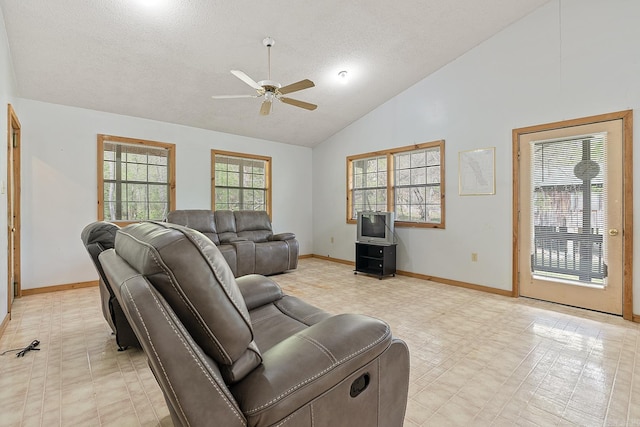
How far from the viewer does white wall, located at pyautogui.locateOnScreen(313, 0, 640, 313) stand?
3205mm

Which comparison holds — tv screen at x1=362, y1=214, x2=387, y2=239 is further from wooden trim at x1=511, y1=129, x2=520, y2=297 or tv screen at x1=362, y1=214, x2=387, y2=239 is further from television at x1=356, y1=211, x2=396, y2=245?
wooden trim at x1=511, y1=129, x2=520, y2=297

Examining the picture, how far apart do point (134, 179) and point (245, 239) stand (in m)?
1.94

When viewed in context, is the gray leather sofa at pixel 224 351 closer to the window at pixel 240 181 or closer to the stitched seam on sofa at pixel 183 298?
the stitched seam on sofa at pixel 183 298

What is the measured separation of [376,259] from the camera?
4.99 metres

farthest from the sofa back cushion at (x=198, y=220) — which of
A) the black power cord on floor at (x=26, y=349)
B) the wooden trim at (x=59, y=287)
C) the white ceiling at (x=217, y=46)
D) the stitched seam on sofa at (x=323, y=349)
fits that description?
the stitched seam on sofa at (x=323, y=349)

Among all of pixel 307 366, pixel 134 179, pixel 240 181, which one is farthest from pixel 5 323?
pixel 240 181

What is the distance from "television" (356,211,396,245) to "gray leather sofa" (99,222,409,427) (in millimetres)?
3743

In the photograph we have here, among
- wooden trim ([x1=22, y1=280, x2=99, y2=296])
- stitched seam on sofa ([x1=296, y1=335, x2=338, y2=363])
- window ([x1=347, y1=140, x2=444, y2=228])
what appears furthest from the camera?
window ([x1=347, y1=140, x2=444, y2=228])

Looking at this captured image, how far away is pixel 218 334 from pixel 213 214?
4637mm

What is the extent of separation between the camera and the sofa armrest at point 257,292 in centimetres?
198

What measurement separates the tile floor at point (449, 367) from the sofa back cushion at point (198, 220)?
1554mm

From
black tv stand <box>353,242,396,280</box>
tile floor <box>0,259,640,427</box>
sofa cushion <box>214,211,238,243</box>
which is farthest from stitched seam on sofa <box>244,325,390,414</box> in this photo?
sofa cushion <box>214,211,238,243</box>

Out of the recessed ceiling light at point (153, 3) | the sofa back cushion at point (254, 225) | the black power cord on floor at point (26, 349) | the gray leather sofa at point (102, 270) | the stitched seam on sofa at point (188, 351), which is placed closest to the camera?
the stitched seam on sofa at point (188, 351)

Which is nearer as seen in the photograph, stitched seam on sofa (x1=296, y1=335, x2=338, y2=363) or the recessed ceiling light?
stitched seam on sofa (x1=296, y1=335, x2=338, y2=363)
